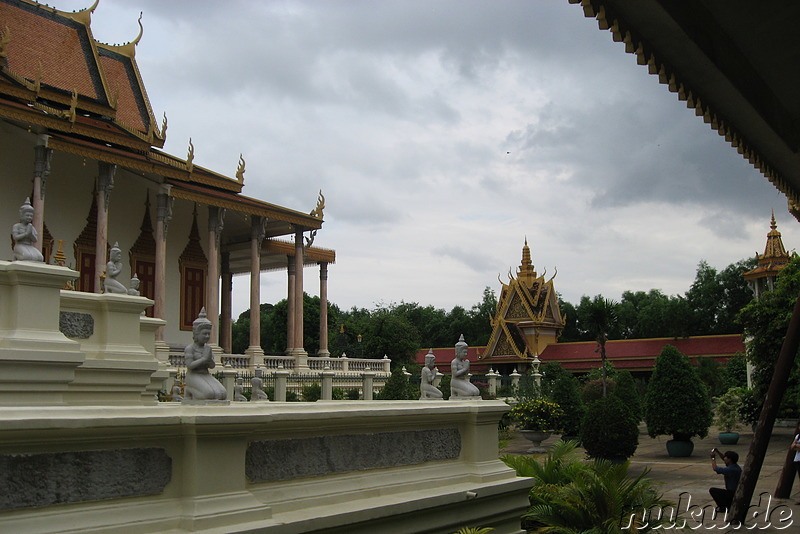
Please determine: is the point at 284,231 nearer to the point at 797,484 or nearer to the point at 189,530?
the point at 797,484

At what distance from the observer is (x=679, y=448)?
17.9 meters

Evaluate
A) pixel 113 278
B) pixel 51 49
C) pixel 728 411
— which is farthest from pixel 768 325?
pixel 51 49

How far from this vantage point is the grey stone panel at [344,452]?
486cm

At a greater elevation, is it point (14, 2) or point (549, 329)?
point (14, 2)

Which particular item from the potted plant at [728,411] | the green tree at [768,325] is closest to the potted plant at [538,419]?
the potted plant at [728,411]

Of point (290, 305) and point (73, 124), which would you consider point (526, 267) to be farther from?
point (73, 124)

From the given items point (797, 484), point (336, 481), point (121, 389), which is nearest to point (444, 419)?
point (336, 481)

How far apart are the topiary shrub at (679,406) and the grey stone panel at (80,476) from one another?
15.9m

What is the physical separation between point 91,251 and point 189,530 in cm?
2078

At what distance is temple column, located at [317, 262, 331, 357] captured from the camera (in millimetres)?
30250

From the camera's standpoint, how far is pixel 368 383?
25.9 meters

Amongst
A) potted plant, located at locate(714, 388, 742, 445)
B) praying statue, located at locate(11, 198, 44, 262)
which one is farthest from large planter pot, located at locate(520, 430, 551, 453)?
praying statue, located at locate(11, 198, 44, 262)

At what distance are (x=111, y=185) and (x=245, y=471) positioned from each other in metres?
18.9

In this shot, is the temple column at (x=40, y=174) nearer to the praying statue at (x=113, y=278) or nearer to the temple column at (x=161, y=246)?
the temple column at (x=161, y=246)
